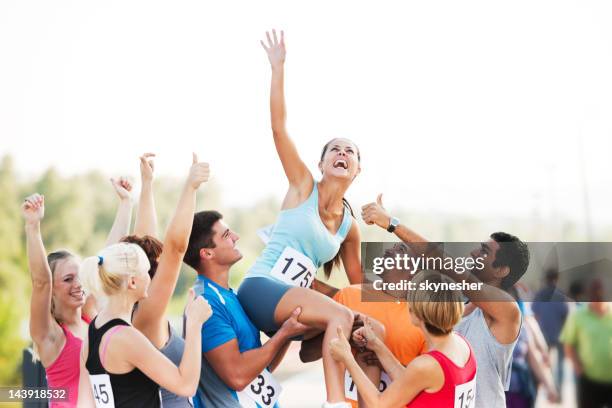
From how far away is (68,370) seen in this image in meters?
3.67

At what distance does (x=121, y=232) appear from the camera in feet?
13.8

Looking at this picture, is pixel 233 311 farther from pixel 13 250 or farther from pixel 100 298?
pixel 13 250

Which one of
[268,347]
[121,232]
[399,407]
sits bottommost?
[399,407]

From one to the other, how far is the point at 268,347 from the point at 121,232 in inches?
48.3

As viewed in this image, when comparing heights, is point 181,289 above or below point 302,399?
above

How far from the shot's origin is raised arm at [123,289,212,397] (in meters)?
2.88

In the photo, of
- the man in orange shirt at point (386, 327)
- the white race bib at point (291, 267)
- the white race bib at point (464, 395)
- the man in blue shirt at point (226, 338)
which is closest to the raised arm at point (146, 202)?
the man in blue shirt at point (226, 338)

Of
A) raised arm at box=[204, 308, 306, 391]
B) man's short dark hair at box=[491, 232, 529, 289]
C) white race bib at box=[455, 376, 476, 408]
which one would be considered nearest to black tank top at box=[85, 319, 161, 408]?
raised arm at box=[204, 308, 306, 391]

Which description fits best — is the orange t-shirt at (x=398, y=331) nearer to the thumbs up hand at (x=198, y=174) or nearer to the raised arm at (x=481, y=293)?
the raised arm at (x=481, y=293)

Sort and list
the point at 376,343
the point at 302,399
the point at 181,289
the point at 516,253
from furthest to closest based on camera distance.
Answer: the point at 181,289 < the point at 302,399 < the point at 516,253 < the point at 376,343

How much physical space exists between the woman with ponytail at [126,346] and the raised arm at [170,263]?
128mm

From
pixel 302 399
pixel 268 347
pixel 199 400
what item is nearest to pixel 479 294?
pixel 268 347

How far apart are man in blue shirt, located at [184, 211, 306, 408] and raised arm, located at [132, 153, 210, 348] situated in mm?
255

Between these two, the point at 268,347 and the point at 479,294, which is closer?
the point at 268,347
